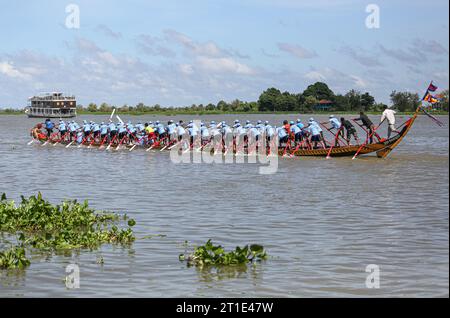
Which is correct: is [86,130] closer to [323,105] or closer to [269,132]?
[269,132]

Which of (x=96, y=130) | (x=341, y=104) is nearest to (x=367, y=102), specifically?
(x=341, y=104)

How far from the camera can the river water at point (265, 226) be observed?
989 cm

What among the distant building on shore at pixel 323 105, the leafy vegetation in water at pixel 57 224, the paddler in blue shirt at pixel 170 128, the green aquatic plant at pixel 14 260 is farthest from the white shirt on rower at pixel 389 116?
the distant building on shore at pixel 323 105

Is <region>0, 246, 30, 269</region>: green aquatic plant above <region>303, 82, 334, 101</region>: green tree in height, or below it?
below

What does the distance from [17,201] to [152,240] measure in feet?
22.9

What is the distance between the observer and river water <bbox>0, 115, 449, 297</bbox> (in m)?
9.89

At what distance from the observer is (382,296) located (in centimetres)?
924

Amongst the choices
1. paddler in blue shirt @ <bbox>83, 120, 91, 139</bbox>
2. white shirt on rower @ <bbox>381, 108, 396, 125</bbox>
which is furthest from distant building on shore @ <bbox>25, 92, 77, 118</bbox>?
white shirt on rower @ <bbox>381, 108, 396, 125</bbox>

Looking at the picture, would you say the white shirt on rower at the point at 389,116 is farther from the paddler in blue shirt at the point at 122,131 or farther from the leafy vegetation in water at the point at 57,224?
the leafy vegetation in water at the point at 57,224

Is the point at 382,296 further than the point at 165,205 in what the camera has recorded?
No

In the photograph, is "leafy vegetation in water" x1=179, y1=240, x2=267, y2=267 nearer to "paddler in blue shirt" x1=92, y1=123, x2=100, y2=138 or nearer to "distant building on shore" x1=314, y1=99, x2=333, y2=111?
"paddler in blue shirt" x1=92, y1=123, x2=100, y2=138

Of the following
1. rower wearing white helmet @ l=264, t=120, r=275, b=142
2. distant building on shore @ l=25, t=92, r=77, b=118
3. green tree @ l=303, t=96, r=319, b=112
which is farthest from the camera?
green tree @ l=303, t=96, r=319, b=112
